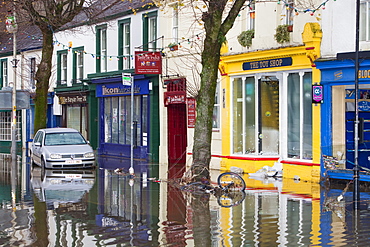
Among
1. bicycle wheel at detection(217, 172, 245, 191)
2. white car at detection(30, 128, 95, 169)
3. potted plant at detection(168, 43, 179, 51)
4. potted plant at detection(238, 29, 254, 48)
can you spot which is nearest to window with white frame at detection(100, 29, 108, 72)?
potted plant at detection(168, 43, 179, 51)

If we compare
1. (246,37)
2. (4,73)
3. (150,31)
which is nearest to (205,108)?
(246,37)

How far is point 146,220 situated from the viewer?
11.9 metres

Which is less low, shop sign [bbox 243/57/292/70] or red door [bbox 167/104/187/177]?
shop sign [bbox 243/57/292/70]

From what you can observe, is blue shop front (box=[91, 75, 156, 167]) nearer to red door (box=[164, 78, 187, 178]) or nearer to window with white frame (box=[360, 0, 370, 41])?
red door (box=[164, 78, 187, 178])

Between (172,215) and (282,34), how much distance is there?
891 cm

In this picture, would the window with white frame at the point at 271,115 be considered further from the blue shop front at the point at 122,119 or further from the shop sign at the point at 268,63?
the blue shop front at the point at 122,119

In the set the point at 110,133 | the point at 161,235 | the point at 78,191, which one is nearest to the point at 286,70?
the point at 78,191

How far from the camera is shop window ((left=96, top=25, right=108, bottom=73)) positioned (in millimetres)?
31716

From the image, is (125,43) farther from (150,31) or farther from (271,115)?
(271,115)

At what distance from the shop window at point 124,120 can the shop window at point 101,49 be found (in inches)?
63.1

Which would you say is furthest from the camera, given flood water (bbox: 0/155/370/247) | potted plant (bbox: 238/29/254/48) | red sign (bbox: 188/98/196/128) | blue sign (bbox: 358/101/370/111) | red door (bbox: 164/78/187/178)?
red door (bbox: 164/78/187/178)

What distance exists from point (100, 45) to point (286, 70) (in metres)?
14.4

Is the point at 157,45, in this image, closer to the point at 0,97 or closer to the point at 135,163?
the point at 135,163

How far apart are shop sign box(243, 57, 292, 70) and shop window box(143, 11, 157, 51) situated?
24.0 feet
